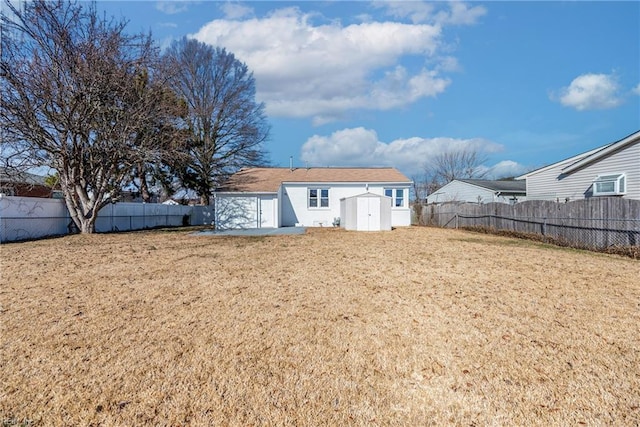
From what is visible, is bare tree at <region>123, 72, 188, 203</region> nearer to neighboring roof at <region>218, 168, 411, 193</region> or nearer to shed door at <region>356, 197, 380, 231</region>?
neighboring roof at <region>218, 168, 411, 193</region>

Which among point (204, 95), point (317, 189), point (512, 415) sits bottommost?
point (512, 415)

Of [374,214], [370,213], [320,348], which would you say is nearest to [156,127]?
[370,213]

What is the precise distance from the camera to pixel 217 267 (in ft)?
25.7

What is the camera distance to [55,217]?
1609 centimetres

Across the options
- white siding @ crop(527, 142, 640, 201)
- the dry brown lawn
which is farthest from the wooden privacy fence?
the dry brown lawn

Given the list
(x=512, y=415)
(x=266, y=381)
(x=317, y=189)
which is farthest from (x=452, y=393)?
(x=317, y=189)

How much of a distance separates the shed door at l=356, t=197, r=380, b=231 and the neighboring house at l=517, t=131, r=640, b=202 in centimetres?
894

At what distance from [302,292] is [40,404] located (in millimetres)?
3529

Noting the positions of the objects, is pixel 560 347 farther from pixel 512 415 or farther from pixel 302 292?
pixel 302 292

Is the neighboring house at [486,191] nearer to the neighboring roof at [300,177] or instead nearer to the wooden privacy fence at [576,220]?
the neighboring roof at [300,177]

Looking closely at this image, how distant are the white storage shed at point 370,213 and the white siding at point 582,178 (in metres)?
8.38

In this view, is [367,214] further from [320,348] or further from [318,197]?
[320,348]

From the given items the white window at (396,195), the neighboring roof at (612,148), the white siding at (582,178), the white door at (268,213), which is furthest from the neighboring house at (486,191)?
the white door at (268,213)

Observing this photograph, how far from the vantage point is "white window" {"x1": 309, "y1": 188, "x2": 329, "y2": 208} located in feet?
74.8
